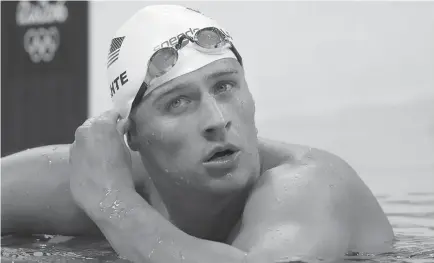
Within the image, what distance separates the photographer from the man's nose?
2.06 meters

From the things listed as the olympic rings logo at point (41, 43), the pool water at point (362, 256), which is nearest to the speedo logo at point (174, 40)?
the pool water at point (362, 256)

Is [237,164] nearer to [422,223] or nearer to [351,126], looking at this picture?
[422,223]

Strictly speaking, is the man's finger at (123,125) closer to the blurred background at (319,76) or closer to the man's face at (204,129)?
the man's face at (204,129)

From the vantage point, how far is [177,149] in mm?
2207

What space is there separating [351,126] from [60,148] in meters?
3.03

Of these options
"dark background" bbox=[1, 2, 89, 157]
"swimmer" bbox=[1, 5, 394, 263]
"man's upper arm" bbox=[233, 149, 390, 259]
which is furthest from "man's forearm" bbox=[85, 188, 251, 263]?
"dark background" bbox=[1, 2, 89, 157]

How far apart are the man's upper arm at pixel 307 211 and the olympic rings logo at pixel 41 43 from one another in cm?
524

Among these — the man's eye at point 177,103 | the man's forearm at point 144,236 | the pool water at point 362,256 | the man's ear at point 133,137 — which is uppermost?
the man's eye at point 177,103

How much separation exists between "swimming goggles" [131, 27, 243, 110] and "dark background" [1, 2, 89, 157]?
15.4 feet

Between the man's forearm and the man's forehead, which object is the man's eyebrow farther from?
the man's forearm

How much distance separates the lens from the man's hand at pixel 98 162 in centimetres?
214

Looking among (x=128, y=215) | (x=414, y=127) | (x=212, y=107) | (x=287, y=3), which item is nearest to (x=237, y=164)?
(x=212, y=107)

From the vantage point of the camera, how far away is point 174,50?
2318 millimetres

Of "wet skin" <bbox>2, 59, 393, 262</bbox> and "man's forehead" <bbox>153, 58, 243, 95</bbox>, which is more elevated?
"man's forehead" <bbox>153, 58, 243, 95</bbox>
